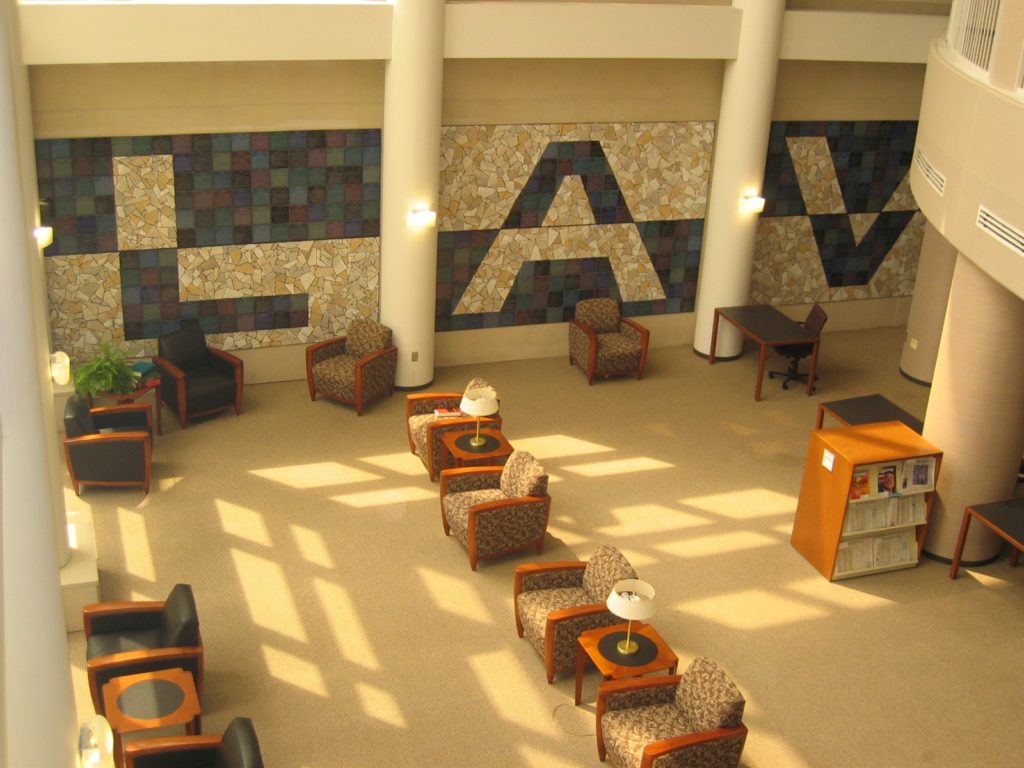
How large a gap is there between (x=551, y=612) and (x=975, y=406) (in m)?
4.36

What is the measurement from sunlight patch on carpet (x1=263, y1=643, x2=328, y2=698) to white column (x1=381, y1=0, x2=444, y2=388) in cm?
523

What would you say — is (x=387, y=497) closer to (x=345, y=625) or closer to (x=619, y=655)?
(x=345, y=625)

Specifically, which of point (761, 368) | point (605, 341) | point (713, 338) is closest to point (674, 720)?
point (761, 368)

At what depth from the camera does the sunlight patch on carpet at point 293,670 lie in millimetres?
9117

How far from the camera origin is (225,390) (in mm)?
13062

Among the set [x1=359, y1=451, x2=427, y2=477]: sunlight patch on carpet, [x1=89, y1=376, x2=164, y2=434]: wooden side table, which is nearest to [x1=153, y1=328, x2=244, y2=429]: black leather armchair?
[x1=89, y1=376, x2=164, y2=434]: wooden side table

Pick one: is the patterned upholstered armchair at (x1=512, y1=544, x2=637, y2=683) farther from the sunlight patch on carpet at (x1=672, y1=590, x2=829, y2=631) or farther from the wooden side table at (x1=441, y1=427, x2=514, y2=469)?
the wooden side table at (x1=441, y1=427, x2=514, y2=469)

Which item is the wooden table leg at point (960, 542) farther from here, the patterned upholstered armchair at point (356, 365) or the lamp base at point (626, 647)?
the patterned upholstered armchair at point (356, 365)

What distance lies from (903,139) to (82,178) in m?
10.6

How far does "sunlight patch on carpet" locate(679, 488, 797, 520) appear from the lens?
11945mm

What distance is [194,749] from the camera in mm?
7613

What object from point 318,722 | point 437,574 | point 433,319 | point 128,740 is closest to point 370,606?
point 437,574

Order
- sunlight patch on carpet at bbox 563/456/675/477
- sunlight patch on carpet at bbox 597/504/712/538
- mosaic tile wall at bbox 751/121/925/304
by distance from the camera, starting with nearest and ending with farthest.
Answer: sunlight patch on carpet at bbox 597/504/712/538, sunlight patch on carpet at bbox 563/456/675/477, mosaic tile wall at bbox 751/121/925/304

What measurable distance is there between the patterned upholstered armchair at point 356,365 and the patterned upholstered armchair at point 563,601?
4272mm
